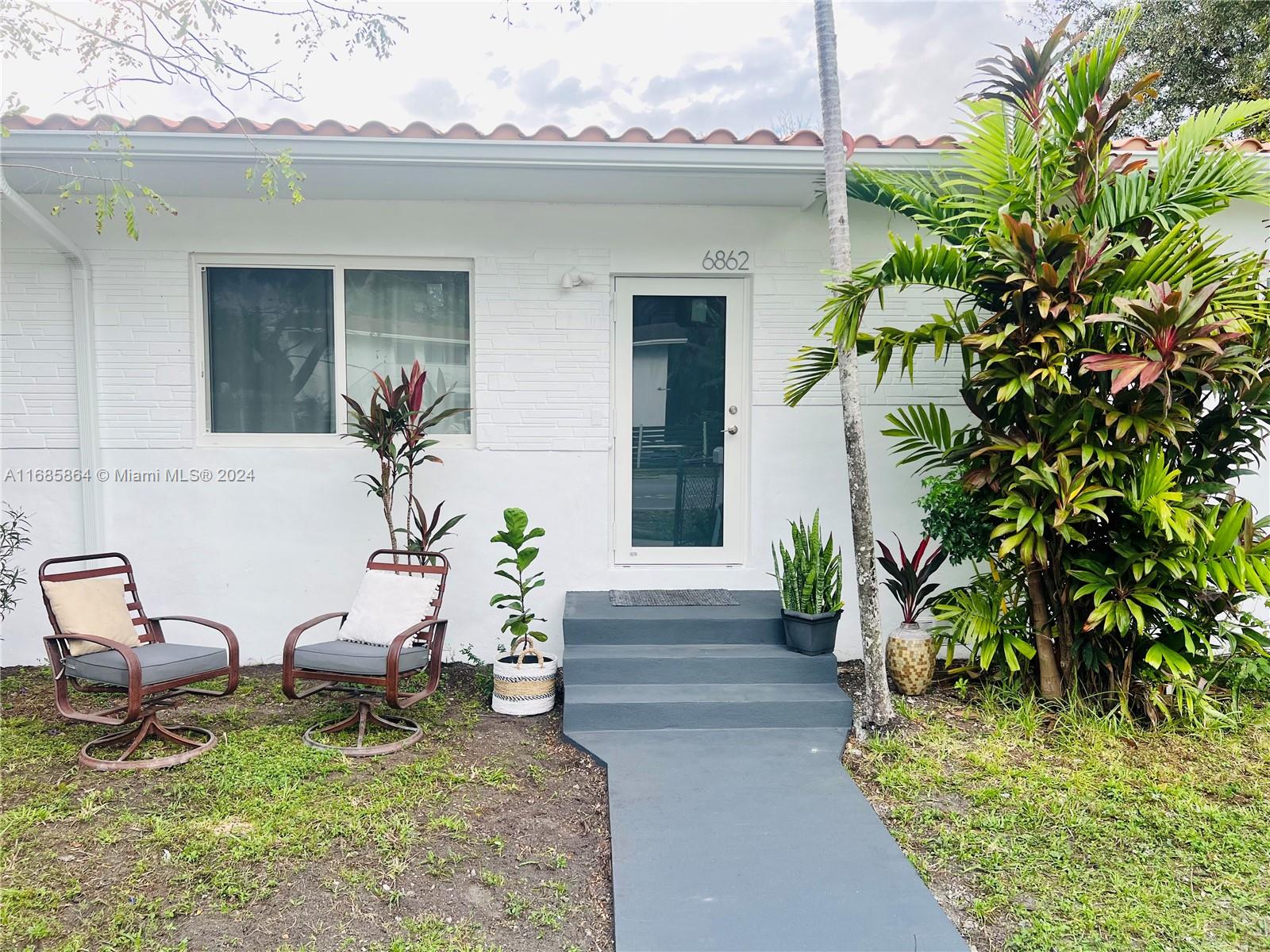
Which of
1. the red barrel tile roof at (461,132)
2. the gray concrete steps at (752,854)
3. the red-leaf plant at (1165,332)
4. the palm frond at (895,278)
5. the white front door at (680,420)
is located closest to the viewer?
the gray concrete steps at (752,854)

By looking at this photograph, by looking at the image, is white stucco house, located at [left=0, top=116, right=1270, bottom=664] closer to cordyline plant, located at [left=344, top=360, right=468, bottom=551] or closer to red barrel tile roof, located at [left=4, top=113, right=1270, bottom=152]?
cordyline plant, located at [left=344, top=360, right=468, bottom=551]

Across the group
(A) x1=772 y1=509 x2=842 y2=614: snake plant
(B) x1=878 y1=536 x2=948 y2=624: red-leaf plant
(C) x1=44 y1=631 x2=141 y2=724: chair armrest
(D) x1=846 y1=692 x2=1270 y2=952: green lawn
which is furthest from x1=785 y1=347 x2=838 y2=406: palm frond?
(C) x1=44 y1=631 x2=141 y2=724: chair armrest

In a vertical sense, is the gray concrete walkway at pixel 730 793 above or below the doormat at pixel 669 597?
below

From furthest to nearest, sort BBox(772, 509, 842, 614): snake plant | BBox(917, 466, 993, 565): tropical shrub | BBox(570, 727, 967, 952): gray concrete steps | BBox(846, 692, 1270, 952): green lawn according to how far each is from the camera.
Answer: BBox(772, 509, 842, 614): snake plant < BBox(917, 466, 993, 565): tropical shrub < BBox(846, 692, 1270, 952): green lawn < BBox(570, 727, 967, 952): gray concrete steps

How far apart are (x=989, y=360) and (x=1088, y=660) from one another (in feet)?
5.42

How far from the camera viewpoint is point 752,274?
5371 millimetres

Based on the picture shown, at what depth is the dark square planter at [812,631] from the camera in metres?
4.63

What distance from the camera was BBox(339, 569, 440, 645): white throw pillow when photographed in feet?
14.0

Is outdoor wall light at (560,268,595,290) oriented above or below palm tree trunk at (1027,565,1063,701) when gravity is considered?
above

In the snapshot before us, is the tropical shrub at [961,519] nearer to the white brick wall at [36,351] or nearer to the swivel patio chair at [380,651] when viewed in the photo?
the swivel patio chair at [380,651]

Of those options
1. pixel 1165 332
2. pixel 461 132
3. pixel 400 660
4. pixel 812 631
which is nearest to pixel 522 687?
pixel 400 660

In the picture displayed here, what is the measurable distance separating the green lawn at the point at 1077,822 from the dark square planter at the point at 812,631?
53 centimetres

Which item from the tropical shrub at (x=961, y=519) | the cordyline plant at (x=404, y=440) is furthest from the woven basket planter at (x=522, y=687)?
the tropical shrub at (x=961, y=519)

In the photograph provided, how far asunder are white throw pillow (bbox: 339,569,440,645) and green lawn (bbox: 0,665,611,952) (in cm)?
57
